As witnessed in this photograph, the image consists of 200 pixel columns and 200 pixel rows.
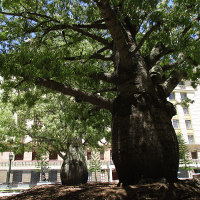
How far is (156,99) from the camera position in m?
5.57

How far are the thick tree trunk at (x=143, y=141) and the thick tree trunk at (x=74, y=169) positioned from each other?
9.51 m

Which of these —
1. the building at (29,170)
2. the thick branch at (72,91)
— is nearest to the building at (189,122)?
the building at (29,170)

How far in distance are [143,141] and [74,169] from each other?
10314 mm

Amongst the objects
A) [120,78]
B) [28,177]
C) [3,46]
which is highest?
[3,46]

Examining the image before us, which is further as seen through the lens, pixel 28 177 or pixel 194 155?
pixel 194 155

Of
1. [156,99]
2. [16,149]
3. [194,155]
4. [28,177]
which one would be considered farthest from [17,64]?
[194,155]

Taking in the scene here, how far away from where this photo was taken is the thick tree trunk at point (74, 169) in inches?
541

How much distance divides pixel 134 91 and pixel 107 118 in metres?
5.02

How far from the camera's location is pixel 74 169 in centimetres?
1404

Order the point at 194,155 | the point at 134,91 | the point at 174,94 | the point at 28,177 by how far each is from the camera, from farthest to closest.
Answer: the point at 174,94 < the point at 194,155 < the point at 28,177 < the point at 134,91

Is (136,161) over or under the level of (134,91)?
under

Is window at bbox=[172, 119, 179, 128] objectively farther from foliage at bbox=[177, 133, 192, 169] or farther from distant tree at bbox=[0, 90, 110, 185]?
distant tree at bbox=[0, 90, 110, 185]

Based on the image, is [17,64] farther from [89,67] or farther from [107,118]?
[107,118]

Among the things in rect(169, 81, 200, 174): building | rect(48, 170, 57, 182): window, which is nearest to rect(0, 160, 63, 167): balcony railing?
rect(48, 170, 57, 182): window
